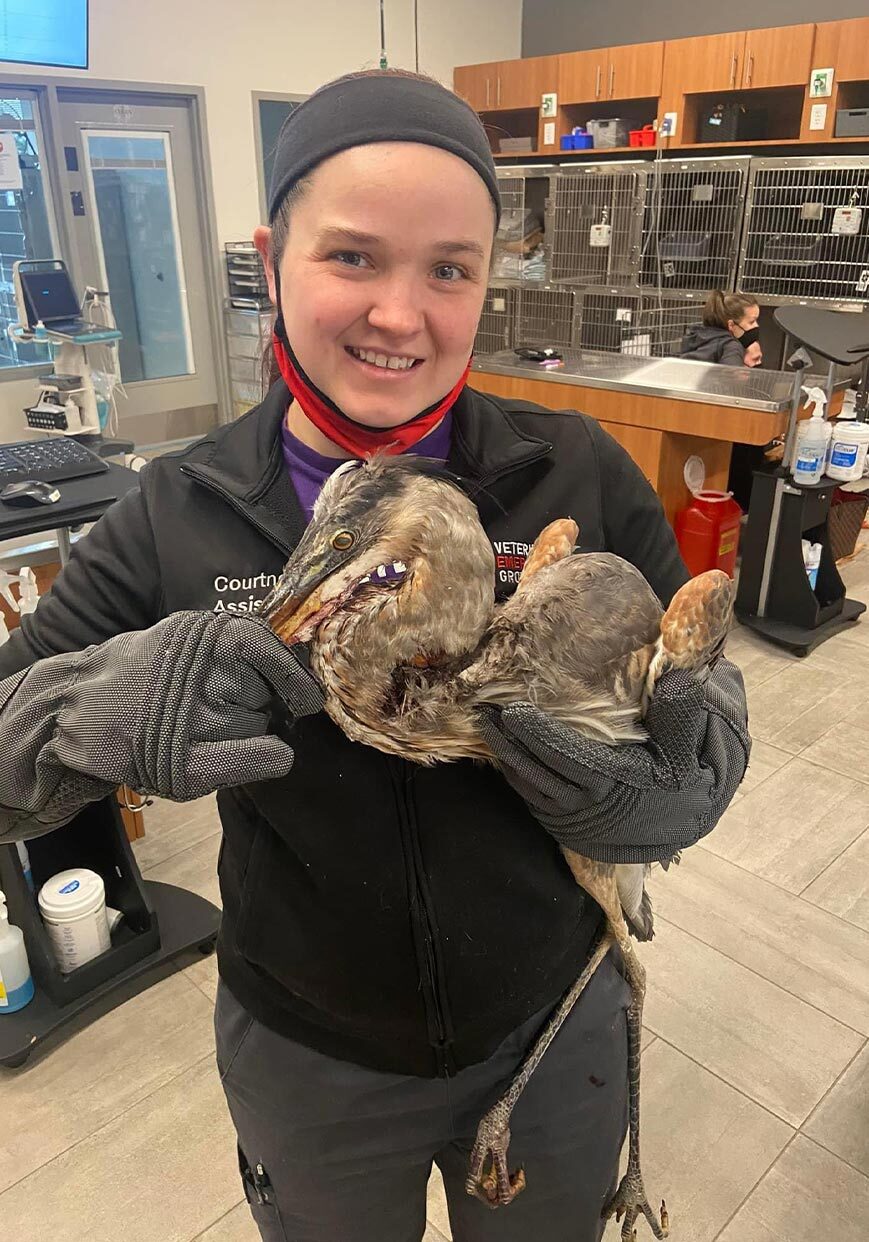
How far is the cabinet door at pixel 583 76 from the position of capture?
6.88 m

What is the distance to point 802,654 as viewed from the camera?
4246 mm

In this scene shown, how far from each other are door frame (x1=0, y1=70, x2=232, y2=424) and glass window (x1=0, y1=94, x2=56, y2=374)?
7 cm

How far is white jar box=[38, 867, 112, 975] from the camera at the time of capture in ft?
7.53

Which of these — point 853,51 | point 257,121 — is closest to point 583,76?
point 853,51

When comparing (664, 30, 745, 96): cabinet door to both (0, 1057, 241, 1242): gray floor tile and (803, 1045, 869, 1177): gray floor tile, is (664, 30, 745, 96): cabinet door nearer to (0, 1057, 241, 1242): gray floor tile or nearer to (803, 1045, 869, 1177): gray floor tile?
(803, 1045, 869, 1177): gray floor tile

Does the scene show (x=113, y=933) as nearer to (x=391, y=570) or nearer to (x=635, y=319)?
(x=391, y=570)

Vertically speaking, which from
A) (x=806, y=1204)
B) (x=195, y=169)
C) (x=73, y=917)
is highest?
(x=195, y=169)

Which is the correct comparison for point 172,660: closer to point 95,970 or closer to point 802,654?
point 95,970

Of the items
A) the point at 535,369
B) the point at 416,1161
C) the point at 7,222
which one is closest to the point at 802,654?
the point at 535,369

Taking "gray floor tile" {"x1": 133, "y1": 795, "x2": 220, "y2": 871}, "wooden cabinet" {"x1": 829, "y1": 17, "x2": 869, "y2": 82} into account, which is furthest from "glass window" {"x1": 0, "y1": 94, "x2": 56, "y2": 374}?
"wooden cabinet" {"x1": 829, "y1": 17, "x2": 869, "y2": 82}

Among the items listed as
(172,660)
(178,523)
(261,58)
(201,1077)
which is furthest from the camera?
(261,58)

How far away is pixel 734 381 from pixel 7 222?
4.82 meters

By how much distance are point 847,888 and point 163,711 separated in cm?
263

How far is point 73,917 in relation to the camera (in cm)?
229
